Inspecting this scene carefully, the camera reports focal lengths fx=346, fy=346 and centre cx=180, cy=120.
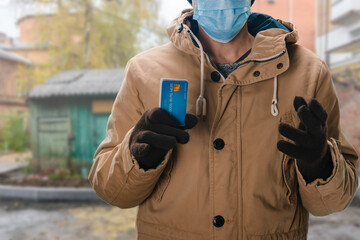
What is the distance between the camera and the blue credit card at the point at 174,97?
43.8 inches

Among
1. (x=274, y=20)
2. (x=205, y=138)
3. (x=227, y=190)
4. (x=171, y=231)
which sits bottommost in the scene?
(x=171, y=231)

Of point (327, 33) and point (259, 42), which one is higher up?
point (327, 33)

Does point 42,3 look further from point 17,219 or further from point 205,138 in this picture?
point 205,138

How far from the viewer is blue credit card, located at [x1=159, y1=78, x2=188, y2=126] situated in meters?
1.11

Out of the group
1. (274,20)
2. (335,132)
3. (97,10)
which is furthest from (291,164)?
(97,10)

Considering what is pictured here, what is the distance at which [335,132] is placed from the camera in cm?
134

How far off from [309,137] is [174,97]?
43 centimetres

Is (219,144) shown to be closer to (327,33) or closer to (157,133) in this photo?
(157,133)

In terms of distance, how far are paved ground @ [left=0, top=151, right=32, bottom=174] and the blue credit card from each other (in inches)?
346

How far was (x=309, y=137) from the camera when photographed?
1036 mm

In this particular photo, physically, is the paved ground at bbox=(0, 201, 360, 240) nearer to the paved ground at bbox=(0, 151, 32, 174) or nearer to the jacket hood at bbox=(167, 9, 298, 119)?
the paved ground at bbox=(0, 151, 32, 174)

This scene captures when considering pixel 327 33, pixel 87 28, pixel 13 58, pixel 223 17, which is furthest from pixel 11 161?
pixel 223 17

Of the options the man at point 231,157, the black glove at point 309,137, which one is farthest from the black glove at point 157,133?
the black glove at point 309,137

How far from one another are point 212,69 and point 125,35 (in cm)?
1117
